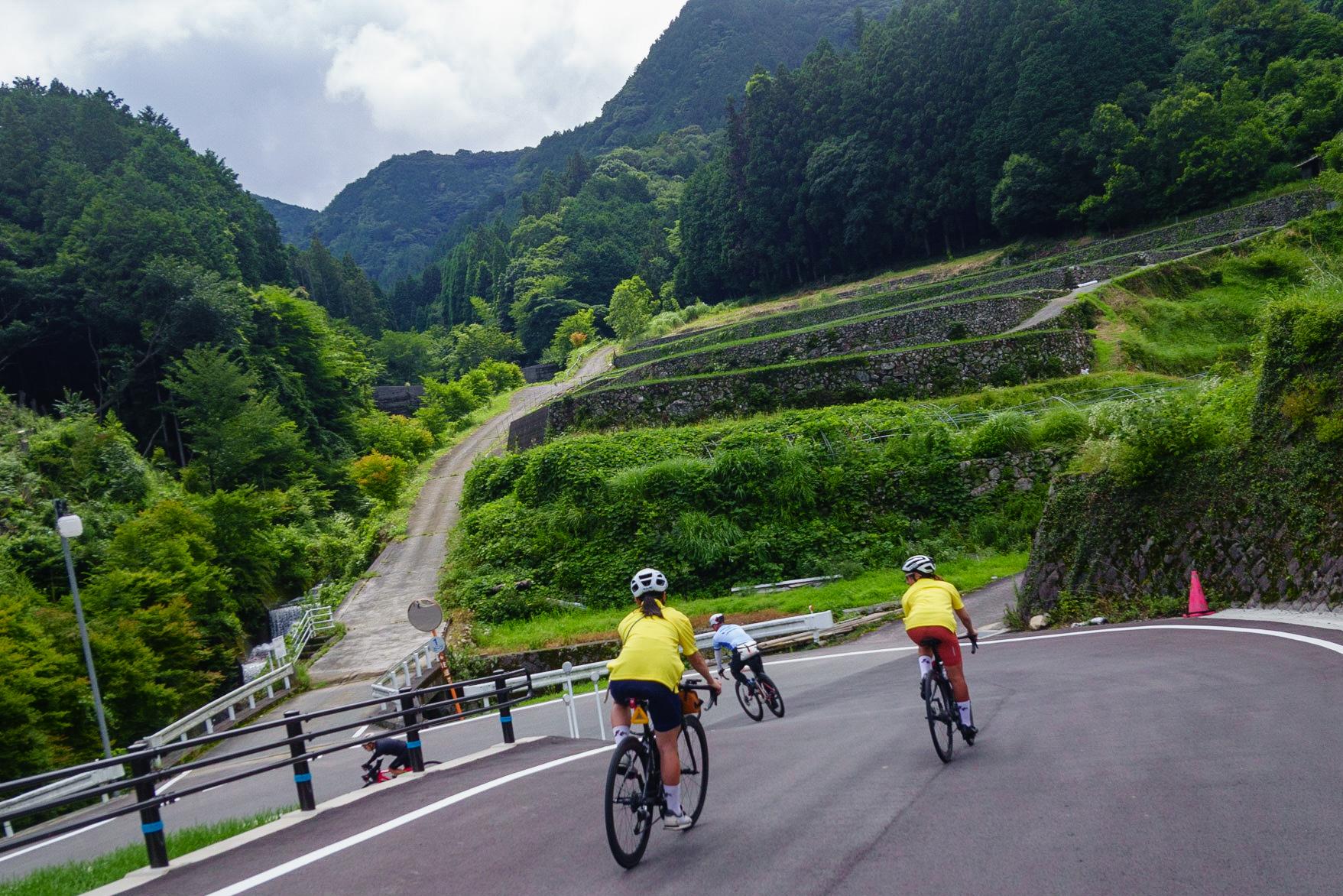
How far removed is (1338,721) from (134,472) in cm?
4142

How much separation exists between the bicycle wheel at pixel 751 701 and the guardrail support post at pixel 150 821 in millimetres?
6911

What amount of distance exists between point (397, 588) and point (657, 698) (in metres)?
29.1

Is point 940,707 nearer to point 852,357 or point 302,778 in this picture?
point 302,778

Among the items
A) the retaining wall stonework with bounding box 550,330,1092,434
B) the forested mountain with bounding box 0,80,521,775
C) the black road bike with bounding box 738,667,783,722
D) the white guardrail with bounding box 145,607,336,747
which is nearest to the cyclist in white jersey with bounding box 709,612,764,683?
the black road bike with bounding box 738,667,783,722

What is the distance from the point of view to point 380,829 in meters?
6.39

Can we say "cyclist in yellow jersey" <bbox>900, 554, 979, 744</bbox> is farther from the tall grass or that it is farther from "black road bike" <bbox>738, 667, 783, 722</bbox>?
the tall grass

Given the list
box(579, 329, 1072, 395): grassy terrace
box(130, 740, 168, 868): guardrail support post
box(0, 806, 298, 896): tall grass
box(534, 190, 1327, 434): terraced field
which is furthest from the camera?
box(534, 190, 1327, 434): terraced field

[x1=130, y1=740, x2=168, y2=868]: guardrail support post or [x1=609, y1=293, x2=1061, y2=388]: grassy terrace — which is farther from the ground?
[x1=609, y1=293, x2=1061, y2=388]: grassy terrace

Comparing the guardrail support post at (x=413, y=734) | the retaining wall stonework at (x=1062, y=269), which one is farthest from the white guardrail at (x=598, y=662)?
the retaining wall stonework at (x=1062, y=269)

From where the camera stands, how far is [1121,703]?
26.7 feet

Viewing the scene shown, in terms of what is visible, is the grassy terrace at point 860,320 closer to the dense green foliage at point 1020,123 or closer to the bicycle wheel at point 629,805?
the dense green foliage at point 1020,123

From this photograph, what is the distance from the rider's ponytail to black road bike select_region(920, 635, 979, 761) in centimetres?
238

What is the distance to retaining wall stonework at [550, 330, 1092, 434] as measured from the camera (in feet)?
95.9

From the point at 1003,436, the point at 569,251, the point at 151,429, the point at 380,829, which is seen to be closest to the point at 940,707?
the point at 380,829
